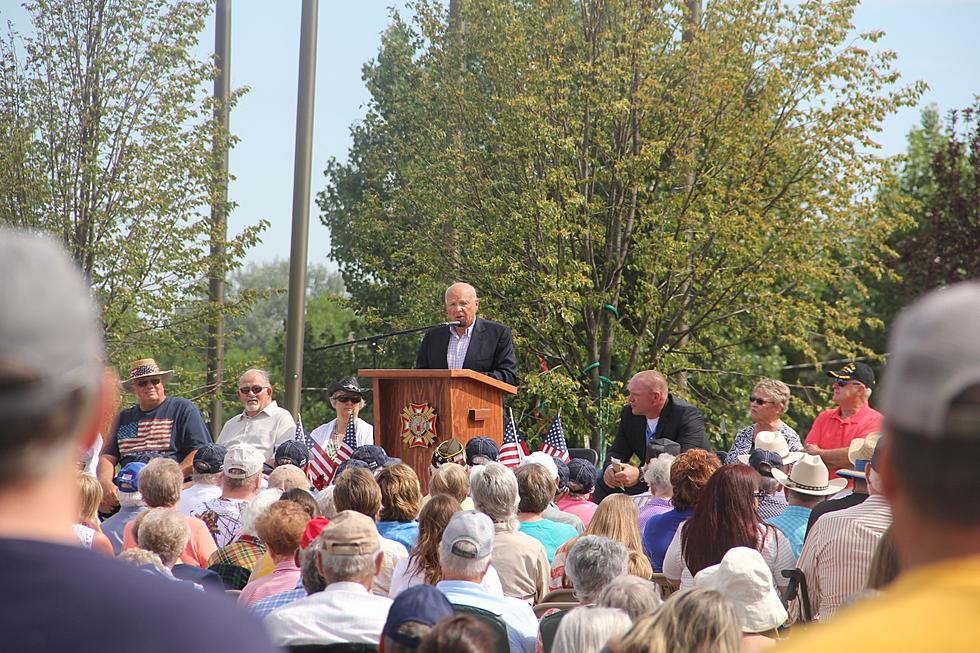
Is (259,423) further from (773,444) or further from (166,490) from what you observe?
(773,444)

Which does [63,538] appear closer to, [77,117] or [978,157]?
[77,117]

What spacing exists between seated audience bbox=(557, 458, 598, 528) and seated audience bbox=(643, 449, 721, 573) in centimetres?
128

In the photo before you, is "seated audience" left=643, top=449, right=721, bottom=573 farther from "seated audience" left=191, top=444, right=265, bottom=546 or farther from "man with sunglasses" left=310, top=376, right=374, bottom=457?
"man with sunglasses" left=310, top=376, right=374, bottom=457

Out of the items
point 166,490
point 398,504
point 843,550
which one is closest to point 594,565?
point 843,550

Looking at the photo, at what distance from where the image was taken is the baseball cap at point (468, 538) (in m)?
5.15

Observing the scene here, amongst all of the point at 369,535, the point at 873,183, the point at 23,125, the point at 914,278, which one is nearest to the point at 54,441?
the point at 369,535

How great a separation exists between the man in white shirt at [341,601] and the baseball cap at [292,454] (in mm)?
4974

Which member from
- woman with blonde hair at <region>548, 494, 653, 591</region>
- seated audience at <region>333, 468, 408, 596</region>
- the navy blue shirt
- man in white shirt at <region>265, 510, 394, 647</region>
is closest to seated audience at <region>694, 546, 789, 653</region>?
man in white shirt at <region>265, 510, 394, 647</region>

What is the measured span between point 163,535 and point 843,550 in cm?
308

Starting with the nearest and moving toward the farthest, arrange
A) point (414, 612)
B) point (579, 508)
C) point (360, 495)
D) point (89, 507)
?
point (414, 612)
point (360, 495)
point (89, 507)
point (579, 508)

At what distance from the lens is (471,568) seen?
521cm

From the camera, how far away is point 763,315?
20.0m

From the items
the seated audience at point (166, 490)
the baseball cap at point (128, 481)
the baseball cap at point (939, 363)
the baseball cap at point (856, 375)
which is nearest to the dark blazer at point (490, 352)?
the baseball cap at point (856, 375)

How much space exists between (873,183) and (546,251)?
532cm
